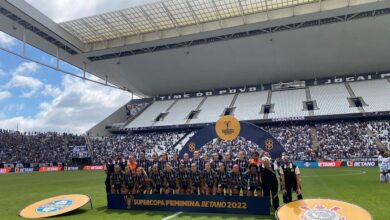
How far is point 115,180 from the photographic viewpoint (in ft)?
44.0

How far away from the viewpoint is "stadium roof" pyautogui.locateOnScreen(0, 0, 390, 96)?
39.1 metres

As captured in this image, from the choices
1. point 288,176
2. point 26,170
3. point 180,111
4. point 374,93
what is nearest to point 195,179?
point 288,176

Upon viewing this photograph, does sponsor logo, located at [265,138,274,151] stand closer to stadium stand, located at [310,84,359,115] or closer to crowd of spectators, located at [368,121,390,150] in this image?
crowd of spectators, located at [368,121,390,150]

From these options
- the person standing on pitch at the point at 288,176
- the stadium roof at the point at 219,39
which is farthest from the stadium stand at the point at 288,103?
the person standing on pitch at the point at 288,176

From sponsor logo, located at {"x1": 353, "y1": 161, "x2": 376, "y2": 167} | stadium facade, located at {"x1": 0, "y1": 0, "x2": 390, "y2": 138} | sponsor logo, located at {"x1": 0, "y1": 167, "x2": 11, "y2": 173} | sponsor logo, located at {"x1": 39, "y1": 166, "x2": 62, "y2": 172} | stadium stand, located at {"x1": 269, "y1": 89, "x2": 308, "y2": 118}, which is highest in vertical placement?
stadium facade, located at {"x1": 0, "y1": 0, "x2": 390, "y2": 138}

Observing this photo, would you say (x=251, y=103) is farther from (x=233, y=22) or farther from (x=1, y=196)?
(x=1, y=196)

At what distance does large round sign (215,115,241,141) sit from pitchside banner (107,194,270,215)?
4.57 meters

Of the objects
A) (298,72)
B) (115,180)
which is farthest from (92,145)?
(115,180)

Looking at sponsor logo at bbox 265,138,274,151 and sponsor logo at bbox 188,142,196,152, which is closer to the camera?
sponsor logo at bbox 265,138,274,151

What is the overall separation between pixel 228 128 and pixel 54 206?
26.1 feet

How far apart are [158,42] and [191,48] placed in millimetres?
4938

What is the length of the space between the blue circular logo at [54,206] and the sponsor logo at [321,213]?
26.9 feet

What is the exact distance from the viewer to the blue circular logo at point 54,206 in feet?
40.1

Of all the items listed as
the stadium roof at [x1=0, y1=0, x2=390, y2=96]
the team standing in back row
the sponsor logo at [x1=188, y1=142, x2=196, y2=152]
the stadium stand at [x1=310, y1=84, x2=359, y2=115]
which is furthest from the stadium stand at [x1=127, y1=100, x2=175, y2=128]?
the team standing in back row
